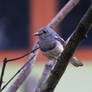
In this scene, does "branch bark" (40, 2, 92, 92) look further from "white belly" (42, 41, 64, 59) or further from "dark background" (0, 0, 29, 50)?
"dark background" (0, 0, 29, 50)

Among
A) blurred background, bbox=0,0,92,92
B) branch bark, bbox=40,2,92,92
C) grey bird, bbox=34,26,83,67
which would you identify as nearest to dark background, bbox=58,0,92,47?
blurred background, bbox=0,0,92,92

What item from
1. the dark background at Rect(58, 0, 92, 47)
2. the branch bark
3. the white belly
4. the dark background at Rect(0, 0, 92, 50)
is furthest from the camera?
the dark background at Rect(0, 0, 92, 50)

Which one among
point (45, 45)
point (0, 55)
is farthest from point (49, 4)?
point (45, 45)

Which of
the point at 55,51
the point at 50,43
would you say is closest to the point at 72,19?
the point at 50,43

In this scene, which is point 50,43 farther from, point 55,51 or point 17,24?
point 17,24

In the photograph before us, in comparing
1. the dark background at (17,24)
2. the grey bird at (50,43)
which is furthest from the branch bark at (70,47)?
the dark background at (17,24)

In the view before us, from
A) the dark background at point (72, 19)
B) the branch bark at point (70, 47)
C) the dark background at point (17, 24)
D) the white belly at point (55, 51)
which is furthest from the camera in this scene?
the dark background at point (17, 24)

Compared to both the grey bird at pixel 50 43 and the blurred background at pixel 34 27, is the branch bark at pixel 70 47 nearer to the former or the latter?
the grey bird at pixel 50 43
